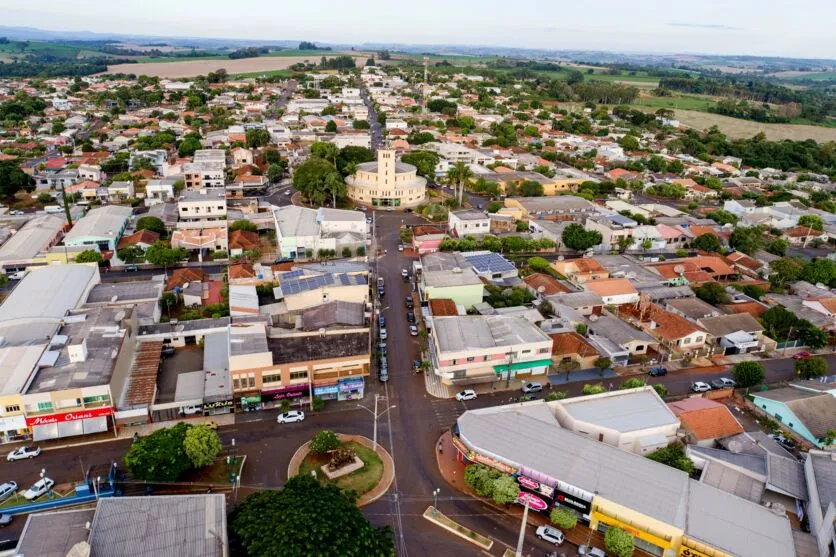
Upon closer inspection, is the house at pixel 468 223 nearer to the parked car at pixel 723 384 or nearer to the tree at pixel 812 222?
the parked car at pixel 723 384

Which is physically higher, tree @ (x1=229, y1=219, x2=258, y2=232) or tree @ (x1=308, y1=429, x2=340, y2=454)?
tree @ (x1=229, y1=219, x2=258, y2=232)

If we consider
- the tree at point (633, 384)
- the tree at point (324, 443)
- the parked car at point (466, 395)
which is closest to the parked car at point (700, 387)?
the tree at point (633, 384)

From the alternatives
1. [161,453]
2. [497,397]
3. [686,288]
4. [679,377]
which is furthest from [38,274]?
[686,288]

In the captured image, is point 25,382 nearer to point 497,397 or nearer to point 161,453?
point 161,453

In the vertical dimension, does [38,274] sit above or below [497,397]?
above

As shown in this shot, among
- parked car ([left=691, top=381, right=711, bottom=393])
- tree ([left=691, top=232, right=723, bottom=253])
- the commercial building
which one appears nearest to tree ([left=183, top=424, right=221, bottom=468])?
the commercial building

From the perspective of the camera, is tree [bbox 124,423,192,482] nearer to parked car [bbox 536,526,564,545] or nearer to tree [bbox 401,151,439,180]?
parked car [bbox 536,526,564,545]
